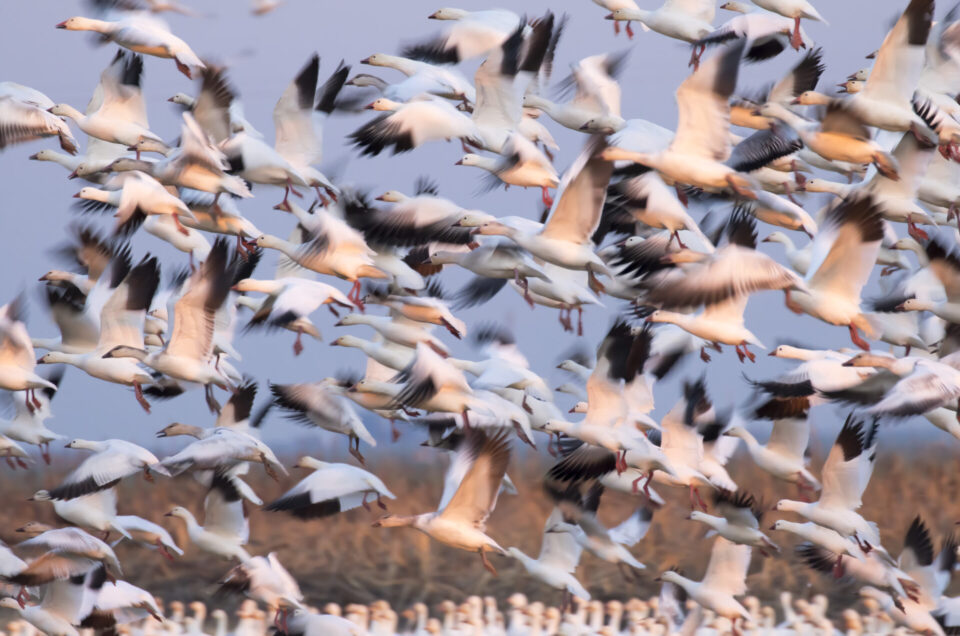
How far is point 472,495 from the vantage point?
907 cm

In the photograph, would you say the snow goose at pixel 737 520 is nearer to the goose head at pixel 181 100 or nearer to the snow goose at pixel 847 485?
the snow goose at pixel 847 485

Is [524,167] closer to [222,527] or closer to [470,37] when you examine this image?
[470,37]

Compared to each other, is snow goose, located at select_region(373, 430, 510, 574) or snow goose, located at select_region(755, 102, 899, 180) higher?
snow goose, located at select_region(755, 102, 899, 180)

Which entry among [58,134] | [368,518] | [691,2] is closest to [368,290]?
[58,134]

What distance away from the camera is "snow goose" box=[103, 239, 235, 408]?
9.98 meters

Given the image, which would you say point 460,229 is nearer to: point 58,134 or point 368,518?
point 58,134

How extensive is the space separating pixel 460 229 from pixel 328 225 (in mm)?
926

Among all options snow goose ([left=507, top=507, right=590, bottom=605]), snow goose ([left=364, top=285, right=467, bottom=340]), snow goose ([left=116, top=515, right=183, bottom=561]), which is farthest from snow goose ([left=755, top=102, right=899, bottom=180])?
snow goose ([left=116, top=515, right=183, bottom=561])

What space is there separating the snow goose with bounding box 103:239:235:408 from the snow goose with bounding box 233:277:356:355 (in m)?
0.37

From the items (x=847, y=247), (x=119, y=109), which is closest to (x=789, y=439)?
(x=847, y=247)

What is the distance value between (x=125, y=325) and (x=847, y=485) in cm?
504

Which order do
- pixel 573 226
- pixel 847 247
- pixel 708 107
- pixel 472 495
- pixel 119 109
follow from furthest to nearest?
1. pixel 119 109
2. pixel 573 226
3. pixel 472 495
4. pixel 708 107
5. pixel 847 247

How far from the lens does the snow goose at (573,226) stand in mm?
9031

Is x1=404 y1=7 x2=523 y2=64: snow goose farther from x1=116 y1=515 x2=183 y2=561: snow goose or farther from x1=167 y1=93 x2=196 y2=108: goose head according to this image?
x1=116 y1=515 x2=183 y2=561: snow goose
